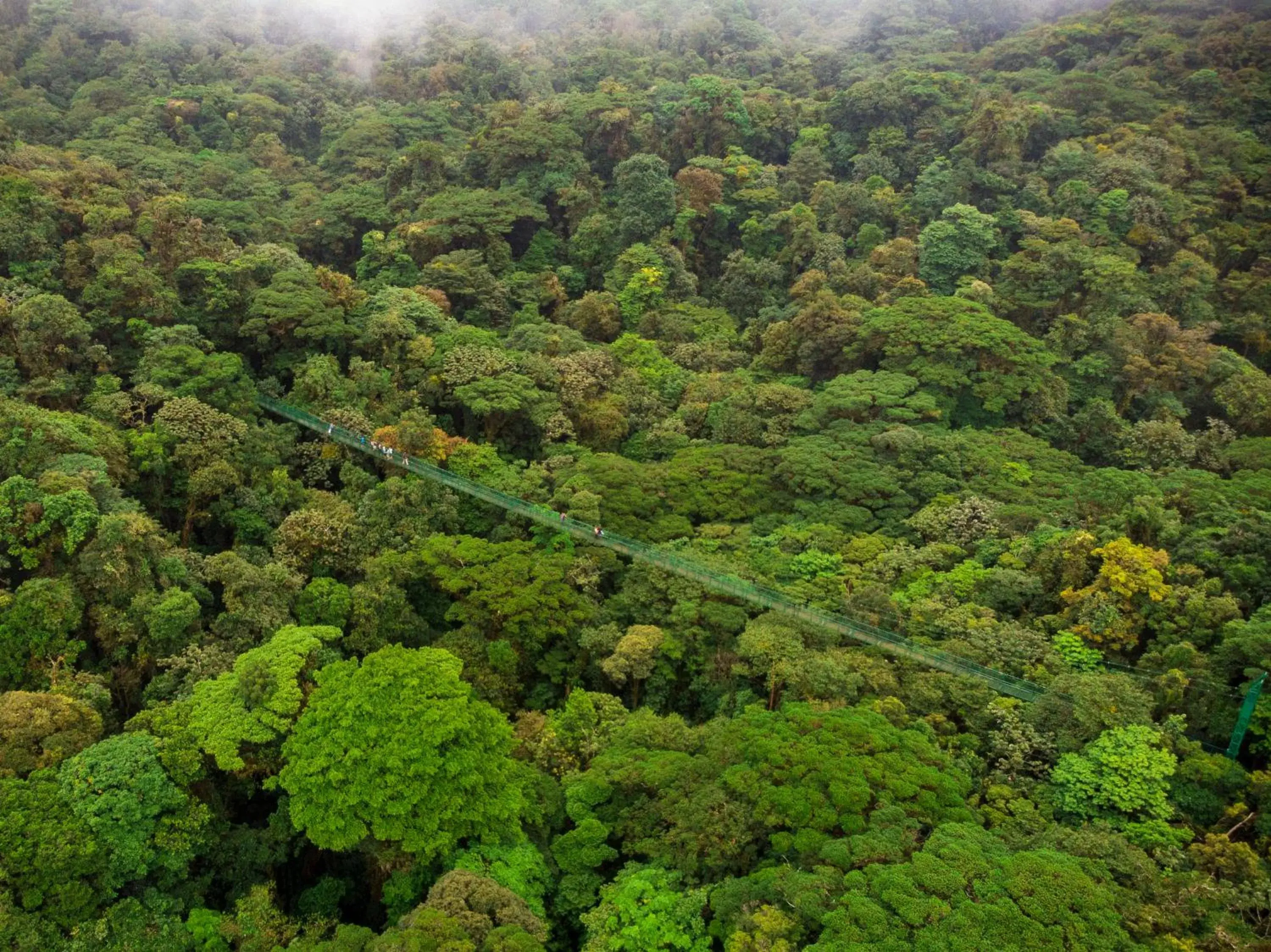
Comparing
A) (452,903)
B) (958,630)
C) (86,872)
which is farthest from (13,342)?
(958,630)

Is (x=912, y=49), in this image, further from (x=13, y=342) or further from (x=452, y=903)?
(x=452, y=903)

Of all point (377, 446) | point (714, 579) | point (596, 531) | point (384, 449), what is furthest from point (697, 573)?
point (377, 446)

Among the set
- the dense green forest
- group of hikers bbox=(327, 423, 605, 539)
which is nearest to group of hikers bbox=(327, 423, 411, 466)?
group of hikers bbox=(327, 423, 605, 539)

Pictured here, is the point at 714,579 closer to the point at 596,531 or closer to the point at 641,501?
the point at 596,531

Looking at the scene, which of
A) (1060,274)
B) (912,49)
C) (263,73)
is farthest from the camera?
(912,49)

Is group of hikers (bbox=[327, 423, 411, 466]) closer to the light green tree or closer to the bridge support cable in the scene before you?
the bridge support cable

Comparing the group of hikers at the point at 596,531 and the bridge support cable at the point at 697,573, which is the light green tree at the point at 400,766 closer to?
the bridge support cable at the point at 697,573
